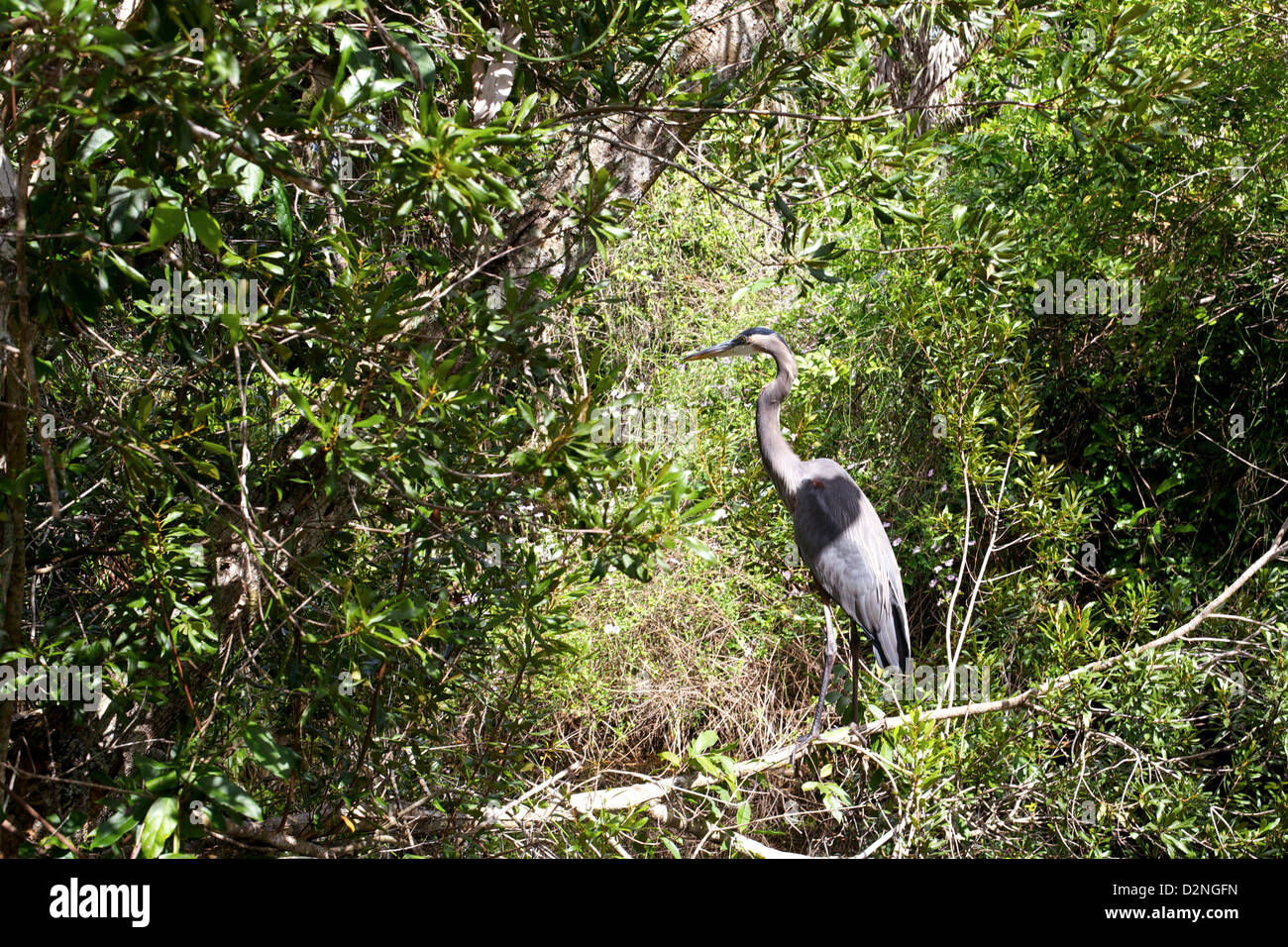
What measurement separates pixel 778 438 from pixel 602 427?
247 cm

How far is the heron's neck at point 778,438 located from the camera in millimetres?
4086

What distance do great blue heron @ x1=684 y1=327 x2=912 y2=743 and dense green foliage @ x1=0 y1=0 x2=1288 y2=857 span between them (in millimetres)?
198

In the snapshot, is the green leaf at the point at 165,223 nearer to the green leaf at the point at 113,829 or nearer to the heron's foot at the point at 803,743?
the green leaf at the point at 113,829

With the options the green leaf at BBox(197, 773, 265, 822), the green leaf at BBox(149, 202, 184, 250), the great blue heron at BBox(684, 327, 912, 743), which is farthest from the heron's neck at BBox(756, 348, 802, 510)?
the green leaf at BBox(149, 202, 184, 250)

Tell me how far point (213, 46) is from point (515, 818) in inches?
86.1

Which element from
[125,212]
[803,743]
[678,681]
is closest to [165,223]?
[125,212]

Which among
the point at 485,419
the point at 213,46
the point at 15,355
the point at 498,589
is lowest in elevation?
the point at 498,589

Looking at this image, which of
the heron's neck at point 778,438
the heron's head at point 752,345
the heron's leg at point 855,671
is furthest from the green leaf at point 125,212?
the heron's leg at point 855,671

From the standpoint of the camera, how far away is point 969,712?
11.7ft

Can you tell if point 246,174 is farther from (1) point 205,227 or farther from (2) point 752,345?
(2) point 752,345

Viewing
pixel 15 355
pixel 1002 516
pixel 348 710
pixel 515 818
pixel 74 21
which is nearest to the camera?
pixel 74 21

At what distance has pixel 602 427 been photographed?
5.89 ft

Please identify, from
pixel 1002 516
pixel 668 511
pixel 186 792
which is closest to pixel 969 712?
pixel 1002 516

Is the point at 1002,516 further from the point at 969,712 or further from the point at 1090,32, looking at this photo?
the point at 1090,32
